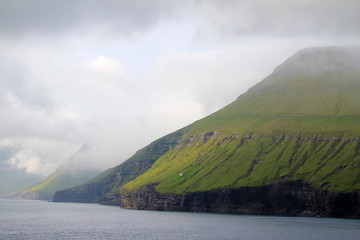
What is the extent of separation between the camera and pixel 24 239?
114 m

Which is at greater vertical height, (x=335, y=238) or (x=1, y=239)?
(x=1, y=239)

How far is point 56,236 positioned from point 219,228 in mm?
59440

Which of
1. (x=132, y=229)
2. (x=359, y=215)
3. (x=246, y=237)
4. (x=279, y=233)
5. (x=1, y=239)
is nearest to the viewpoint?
(x=1, y=239)

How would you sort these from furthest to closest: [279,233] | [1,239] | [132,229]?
1. [132,229]
2. [279,233]
3. [1,239]

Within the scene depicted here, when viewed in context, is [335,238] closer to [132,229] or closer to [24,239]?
[132,229]

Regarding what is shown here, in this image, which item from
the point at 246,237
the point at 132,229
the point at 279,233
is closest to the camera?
the point at 246,237

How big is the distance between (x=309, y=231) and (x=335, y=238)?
834 inches

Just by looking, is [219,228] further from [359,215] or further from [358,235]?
[359,215]

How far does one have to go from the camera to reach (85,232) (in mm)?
134750

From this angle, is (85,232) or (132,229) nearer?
(85,232)

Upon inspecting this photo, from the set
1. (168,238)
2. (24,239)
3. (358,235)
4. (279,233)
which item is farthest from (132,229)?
(358,235)

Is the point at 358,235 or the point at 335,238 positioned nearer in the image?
the point at 335,238

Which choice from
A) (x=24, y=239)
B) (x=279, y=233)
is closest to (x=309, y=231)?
(x=279, y=233)

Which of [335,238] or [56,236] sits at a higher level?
[56,236]
